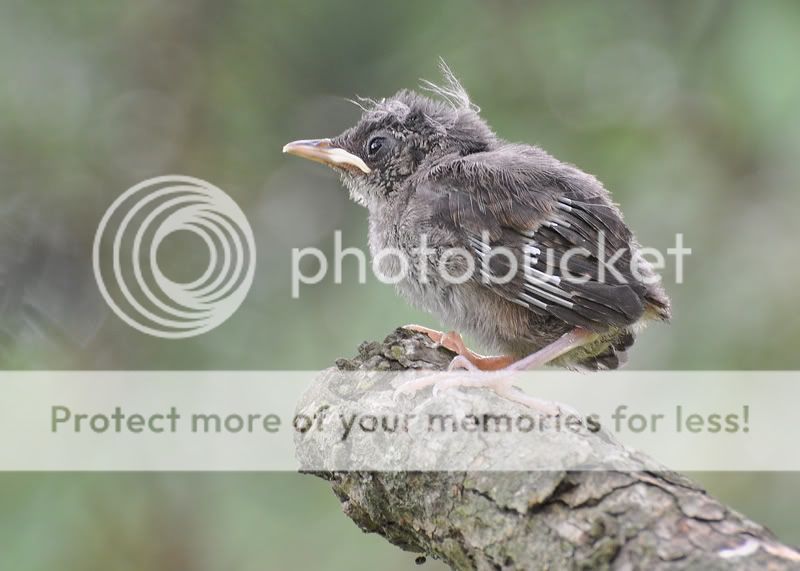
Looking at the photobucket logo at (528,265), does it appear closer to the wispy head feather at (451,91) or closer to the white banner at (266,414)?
the white banner at (266,414)

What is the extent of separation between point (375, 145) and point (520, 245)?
0.80 meters

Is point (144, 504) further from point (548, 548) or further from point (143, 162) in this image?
point (548, 548)

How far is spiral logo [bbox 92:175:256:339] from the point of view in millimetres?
3875

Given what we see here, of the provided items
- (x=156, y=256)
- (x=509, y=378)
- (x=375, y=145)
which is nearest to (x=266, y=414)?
(x=156, y=256)

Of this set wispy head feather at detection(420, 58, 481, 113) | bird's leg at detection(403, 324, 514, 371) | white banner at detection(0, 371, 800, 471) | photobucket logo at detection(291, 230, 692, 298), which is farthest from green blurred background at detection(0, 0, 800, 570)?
photobucket logo at detection(291, 230, 692, 298)

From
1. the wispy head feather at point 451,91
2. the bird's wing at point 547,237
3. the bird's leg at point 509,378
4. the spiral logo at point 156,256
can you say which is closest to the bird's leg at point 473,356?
the bird's leg at point 509,378

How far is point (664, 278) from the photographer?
376cm

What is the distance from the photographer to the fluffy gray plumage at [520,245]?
256 cm

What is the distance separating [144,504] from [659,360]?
230 cm

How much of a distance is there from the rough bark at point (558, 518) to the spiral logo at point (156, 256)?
6.05 ft

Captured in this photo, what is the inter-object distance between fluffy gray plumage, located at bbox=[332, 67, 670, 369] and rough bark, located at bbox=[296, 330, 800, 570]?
0.53 meters

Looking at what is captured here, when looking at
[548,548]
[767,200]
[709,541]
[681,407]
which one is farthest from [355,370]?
[767,200]

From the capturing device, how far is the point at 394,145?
3.14 metres

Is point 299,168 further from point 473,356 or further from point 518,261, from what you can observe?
point 518,261
